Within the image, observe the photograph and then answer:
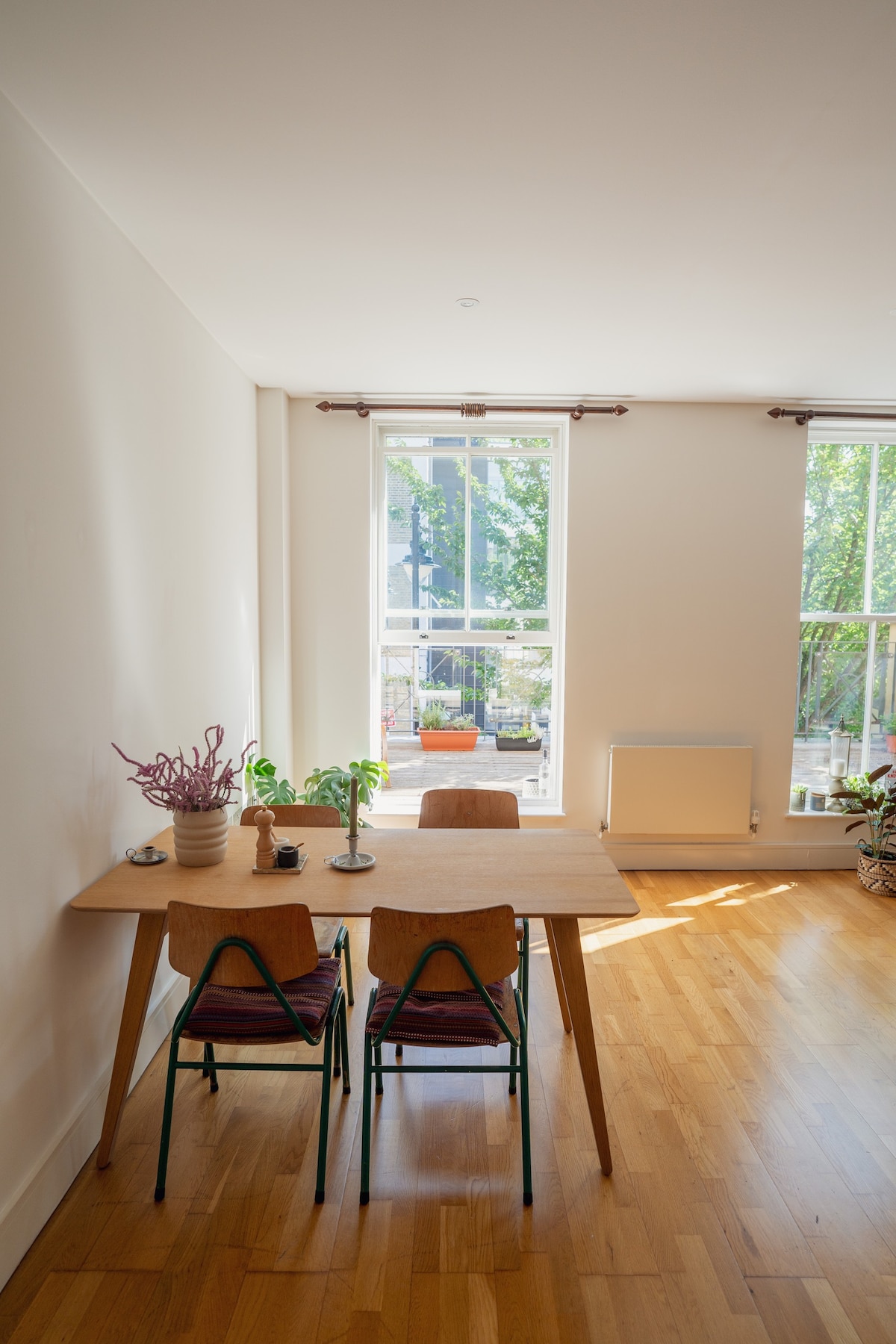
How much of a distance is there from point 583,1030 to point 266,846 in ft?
3.68

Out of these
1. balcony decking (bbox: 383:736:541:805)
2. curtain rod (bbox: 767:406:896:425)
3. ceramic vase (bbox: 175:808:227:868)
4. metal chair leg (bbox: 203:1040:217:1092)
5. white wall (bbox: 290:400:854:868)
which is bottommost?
metal chair leg (bbox: 203:1040:217:1092)

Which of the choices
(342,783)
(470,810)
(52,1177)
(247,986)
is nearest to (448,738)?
(342,783)

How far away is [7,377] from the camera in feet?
6.63

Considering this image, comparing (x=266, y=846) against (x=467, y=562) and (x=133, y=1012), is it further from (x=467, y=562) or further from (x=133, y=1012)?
(x=467, y=562)

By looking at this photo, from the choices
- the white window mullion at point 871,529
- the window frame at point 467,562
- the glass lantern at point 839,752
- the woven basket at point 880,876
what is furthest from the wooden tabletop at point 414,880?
the white window mullion at point 871,529

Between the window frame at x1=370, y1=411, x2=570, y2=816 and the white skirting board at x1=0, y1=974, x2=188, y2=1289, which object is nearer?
the white skirting board at x1=0, y1=974, x2=188, y2=1289

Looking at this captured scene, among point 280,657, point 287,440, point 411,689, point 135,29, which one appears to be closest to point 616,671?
point 411,689

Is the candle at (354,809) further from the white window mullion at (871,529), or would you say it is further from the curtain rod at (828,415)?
the white window mullion at (871,529)

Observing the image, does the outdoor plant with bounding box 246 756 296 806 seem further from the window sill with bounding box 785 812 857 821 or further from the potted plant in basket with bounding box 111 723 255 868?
the window sill with bounding box 785 812 857 821

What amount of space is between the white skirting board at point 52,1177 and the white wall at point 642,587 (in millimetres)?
2610

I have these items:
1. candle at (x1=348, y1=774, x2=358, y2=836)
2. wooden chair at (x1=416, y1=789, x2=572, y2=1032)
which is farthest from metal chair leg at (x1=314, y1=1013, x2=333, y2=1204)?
wooden chair at (x1=416, y1=789, x2=572, y2=1032)

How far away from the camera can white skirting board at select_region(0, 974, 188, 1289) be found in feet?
6.57

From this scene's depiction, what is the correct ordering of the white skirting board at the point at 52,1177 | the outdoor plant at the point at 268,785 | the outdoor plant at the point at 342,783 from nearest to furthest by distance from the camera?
the white skirting board at the point at 52,1177 < the outdoor plant at the point at 268,785 < the outdoor plant at the point at 342,783

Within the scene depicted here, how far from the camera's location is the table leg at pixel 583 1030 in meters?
2.38
